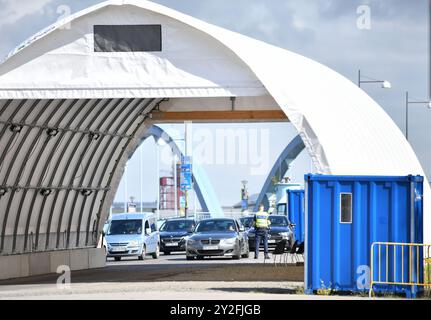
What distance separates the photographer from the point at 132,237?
4419cm

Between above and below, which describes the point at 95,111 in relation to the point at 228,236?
above

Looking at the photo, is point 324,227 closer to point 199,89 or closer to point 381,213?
point 381,213

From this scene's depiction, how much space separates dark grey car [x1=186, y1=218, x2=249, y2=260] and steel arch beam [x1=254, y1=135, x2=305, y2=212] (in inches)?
2696

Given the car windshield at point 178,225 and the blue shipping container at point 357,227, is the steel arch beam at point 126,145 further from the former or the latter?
the car windshield at point 178,225

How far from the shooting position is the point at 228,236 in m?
39.3

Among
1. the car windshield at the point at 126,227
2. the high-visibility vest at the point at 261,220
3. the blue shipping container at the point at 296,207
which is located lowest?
the car windshield at the point at 126,227

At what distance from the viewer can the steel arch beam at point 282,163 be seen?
11231 cm

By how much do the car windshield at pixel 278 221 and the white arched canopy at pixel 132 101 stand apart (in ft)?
48.8

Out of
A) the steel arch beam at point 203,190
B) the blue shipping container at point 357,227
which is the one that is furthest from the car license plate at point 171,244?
the steel arch beam at point 203,190

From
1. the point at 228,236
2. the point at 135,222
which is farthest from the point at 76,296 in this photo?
the point at 135,222

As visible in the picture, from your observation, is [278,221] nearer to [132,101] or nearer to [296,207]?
→ [296,207]

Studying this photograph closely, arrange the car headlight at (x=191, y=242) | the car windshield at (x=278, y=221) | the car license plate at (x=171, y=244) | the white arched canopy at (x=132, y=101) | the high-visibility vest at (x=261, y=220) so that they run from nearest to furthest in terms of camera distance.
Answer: the white arched canopy at (x=132, y=101) → the high-visibility vest at (x=261, y=220) → the car headlight at (x=191, y=242) → the car windshield at (x=278, y=221) → the car license plate at (x=171, y=244)
